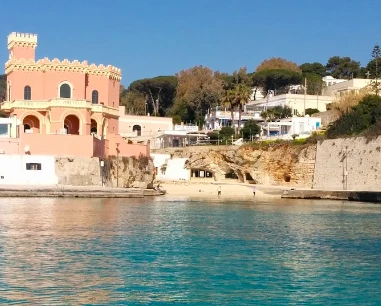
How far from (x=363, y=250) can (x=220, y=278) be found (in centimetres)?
625

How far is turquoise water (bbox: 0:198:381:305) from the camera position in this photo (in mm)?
13594

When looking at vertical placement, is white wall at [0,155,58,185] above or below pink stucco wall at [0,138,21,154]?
below

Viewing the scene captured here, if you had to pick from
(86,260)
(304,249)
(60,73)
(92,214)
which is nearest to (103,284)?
(86,260)

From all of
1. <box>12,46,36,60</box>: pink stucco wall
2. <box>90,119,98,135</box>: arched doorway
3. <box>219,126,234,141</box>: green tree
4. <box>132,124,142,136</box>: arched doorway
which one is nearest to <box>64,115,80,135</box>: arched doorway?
<box>90,119,98,135</box>: arched doorway

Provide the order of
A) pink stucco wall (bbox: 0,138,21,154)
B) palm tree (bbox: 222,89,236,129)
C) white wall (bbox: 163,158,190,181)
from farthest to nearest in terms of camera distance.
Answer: palm tree (bbox: 222,89,236,129) → white wall (bbox: 163,158,190,181) → pink stucco wall (bbox: 0,138,21,154)

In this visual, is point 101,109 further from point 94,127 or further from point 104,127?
point 94,127

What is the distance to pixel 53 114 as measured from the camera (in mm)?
46281

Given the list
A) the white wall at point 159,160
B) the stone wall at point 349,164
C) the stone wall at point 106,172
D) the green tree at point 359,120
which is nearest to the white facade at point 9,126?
the stone wall at point 106,172

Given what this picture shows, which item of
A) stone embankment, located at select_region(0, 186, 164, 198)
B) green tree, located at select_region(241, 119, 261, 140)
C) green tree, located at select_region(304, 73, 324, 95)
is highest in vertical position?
green tree, located at select_region(304, 73, 324, 95)

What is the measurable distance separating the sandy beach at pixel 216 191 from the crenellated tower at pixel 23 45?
1383 cm

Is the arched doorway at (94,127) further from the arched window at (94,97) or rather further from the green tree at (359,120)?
the green tree at (359,120)

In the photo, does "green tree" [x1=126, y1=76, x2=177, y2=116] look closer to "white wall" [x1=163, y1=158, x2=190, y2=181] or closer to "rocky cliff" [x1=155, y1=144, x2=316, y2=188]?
"rocky cliff" [x1=155, y1=144, x2=316, y2=188]

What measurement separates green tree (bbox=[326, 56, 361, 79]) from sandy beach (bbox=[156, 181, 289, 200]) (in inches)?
2037

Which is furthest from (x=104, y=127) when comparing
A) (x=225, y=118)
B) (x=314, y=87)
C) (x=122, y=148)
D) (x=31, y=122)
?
(x=314, y=87)
